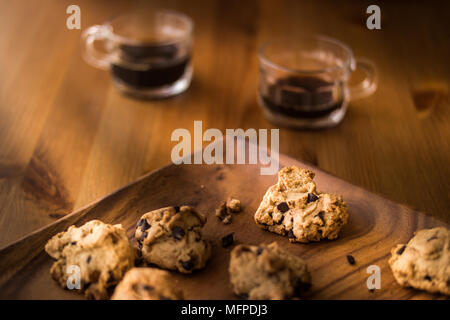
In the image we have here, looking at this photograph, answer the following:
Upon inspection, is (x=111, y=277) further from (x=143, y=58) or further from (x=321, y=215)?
(x=143, y=58)

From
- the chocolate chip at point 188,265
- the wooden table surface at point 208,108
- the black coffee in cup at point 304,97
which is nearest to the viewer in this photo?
the chocolate chip at point 188,265

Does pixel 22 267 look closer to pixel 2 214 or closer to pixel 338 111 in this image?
pixel 2 214

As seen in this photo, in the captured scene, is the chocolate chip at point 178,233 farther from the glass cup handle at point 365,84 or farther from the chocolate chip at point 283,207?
the glass cup handle at point 365,84

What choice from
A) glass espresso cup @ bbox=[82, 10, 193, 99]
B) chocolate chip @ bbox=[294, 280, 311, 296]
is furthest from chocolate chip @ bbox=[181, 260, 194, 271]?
glass espresso cup @ bbox=[82, 10, 193, 99]

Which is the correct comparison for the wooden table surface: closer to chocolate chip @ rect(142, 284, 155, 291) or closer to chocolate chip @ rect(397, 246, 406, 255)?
chocolate chip @ rect(397, 246, 406, 255)

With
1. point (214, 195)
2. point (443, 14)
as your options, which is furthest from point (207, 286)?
point (443, 14)

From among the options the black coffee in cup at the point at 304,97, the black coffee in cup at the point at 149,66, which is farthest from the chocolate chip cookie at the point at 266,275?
the black coffee in cup at the point at 149,66
